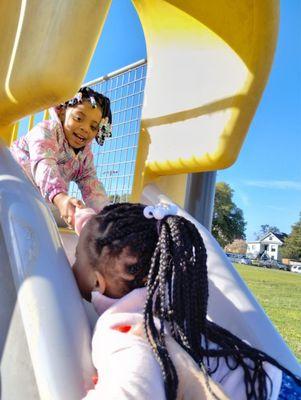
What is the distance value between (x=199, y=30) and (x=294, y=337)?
13.4 feet

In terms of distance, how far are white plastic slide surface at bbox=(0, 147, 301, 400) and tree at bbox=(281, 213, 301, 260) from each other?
138 ft

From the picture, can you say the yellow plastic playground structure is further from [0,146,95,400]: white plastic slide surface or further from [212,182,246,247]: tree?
[212,182,246,247]: tree

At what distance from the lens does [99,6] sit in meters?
1.05

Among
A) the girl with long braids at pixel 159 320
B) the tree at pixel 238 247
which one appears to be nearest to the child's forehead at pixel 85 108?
the girl with long braids at pixel 159 320

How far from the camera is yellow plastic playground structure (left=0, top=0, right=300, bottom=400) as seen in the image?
90 cm

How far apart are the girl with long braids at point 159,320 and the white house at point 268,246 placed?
47771 mm

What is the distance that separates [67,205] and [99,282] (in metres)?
0.50

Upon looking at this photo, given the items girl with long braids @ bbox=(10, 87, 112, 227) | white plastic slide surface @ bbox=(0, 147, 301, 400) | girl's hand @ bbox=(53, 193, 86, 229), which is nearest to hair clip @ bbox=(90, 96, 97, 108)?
girl with long braids @ bbox=(10, 87, 112, 227)

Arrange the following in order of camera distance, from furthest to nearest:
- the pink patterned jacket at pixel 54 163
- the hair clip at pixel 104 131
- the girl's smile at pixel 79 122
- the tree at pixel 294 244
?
1. the tree at pixel 294 244
2. the hair clip at pixel 104 131
3. the girl's smile at pixel 79 122
4. the pink patterned jacket at pixel 54 163

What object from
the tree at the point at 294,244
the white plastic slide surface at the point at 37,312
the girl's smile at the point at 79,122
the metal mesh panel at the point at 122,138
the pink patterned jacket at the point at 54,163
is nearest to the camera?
the white plastic slide surface at the point at 37,312

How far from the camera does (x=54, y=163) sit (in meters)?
1.62

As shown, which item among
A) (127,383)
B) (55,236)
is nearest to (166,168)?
(55,236)

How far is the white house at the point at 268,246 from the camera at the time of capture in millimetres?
48963

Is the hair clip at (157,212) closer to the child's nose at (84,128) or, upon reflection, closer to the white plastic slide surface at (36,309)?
the white plastic slide surface at (36,309)
